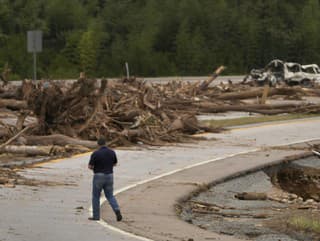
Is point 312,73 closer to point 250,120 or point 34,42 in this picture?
point 250,120

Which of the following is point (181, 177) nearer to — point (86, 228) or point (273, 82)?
point (86, 228)

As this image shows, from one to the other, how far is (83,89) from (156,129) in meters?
2.57

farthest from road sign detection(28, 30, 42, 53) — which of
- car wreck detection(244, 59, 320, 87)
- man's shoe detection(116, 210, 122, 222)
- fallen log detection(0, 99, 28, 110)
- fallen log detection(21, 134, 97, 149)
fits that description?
car wreck detection(244, 59, 320, 87)

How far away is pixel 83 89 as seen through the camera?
24.8 meters

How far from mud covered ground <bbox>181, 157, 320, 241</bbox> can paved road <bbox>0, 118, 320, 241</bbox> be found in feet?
5.73

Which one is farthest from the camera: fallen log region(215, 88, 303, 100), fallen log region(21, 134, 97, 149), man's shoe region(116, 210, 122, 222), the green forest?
the green forest

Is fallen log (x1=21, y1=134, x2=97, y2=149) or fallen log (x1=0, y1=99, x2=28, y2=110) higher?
fallen log (x1=21, y1=134, x2=97, y2=149)

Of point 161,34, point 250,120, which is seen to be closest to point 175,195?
point 250,120

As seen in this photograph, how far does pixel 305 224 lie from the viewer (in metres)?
14.2

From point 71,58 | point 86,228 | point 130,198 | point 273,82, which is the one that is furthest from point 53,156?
point 71,58

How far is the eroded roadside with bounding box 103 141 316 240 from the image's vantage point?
43.8 feet

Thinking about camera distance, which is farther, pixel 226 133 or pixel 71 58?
pixel 71 58

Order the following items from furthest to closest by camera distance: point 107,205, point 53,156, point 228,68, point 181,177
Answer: point 228,68, point 53,156, point 181,177, point 107,205

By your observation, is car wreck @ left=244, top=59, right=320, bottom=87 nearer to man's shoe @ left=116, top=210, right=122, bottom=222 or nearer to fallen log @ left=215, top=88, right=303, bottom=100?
fallen log @ left=215, top=88, right=303, bottom=100
